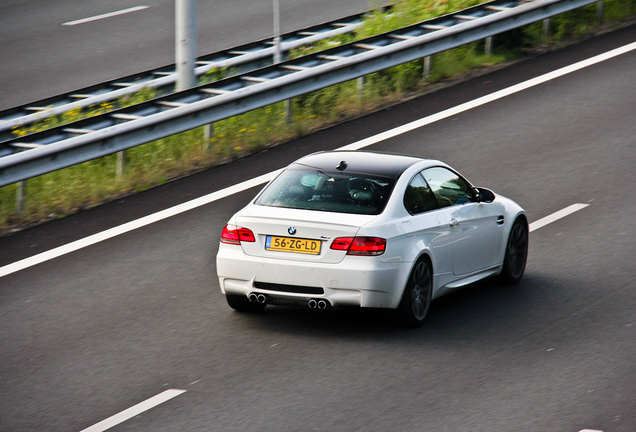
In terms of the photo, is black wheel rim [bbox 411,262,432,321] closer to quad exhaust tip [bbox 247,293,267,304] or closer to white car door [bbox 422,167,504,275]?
white car door [bbox 422,167,504,275]

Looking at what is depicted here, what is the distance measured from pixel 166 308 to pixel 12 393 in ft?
7.23

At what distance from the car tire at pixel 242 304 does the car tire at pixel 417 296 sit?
4.35ft

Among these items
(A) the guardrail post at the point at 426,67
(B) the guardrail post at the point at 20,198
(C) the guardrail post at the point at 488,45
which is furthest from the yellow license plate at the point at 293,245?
(C) the guardrail post at the point at 488,45

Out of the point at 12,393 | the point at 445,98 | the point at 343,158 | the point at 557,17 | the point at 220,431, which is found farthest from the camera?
the point at 557,17

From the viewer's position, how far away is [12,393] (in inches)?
Answer: 313

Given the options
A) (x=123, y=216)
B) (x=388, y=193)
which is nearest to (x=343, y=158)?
(x=388, y=193)

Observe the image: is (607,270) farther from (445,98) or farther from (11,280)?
(445,98)

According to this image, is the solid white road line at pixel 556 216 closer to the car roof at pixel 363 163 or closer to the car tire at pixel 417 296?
the car roof at pixel 363 163

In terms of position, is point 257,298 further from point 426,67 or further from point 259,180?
point 426,67

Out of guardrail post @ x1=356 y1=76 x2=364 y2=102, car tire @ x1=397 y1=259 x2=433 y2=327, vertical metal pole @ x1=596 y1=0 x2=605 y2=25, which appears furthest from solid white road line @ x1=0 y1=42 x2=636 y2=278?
car tire @ x1=397 y1=259 x2=433 y2=327

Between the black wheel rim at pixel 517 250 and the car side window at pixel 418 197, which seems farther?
the black wheel rim at pixel 517 250

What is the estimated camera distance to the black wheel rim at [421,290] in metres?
9.27

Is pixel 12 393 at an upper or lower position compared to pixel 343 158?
lower

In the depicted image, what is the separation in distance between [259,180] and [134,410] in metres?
6.73
